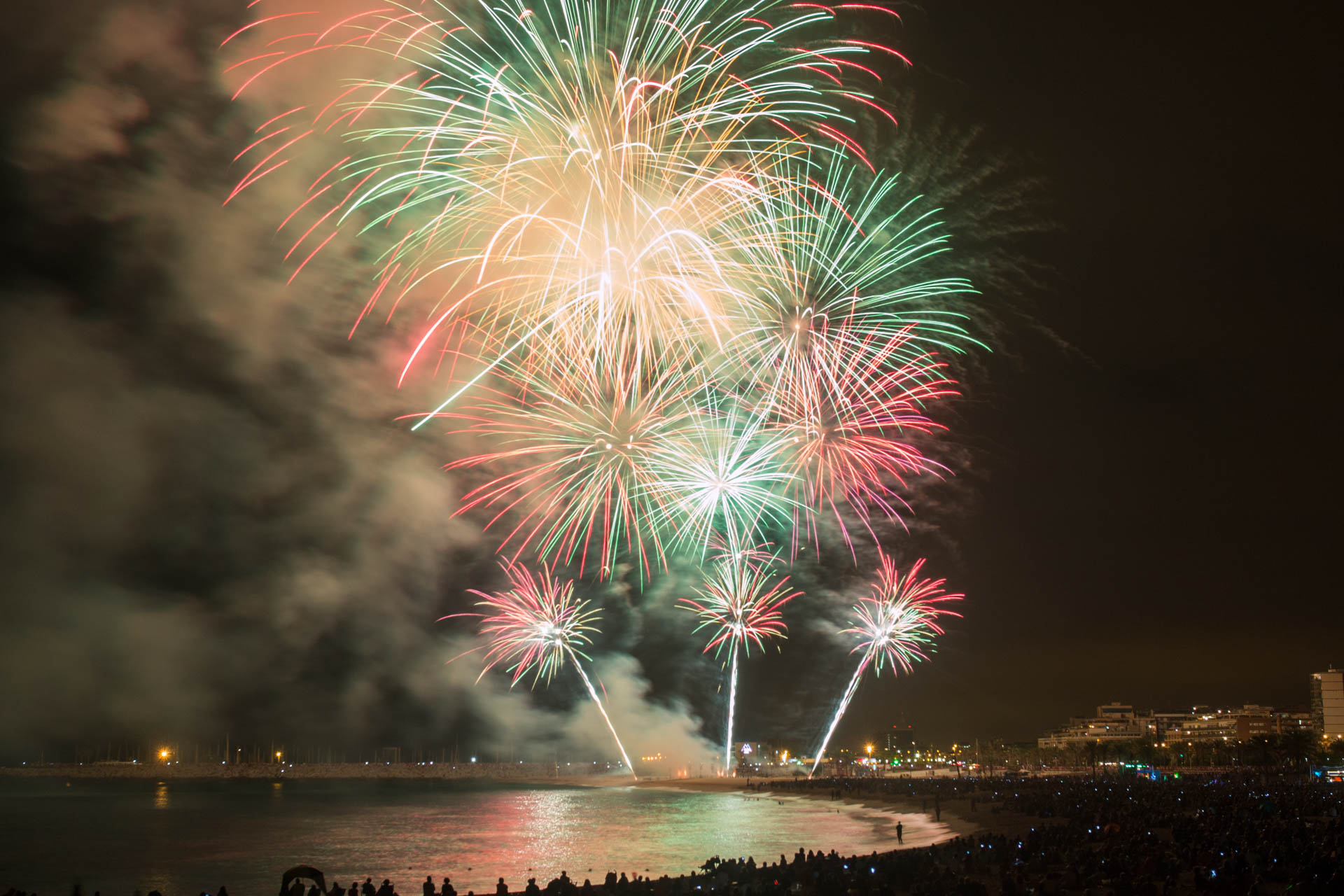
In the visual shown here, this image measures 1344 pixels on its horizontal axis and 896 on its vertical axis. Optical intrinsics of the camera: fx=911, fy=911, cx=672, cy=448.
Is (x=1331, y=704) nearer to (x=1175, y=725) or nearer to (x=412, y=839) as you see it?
(x=1175, y=725)

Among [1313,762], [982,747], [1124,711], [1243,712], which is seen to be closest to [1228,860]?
[1313,762]

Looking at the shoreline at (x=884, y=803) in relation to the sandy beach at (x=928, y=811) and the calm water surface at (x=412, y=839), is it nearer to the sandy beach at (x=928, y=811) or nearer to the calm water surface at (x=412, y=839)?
the sandy beach at (x=928, y=811)

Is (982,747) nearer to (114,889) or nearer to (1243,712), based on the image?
(1243,712)

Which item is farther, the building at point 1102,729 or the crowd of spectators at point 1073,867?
the building at point 1102,729

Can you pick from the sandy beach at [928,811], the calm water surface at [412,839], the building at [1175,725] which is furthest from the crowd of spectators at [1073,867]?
the building at [1175,725]

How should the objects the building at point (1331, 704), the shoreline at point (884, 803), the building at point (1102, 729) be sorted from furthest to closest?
the building at point (1102, 729) < the building at point (1331, 704) < the shoreline at point (884, 803)

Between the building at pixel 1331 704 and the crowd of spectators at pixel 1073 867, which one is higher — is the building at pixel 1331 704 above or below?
below

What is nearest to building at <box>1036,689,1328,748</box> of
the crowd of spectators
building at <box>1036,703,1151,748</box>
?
building at <box>1036,703,1151,748</box>
